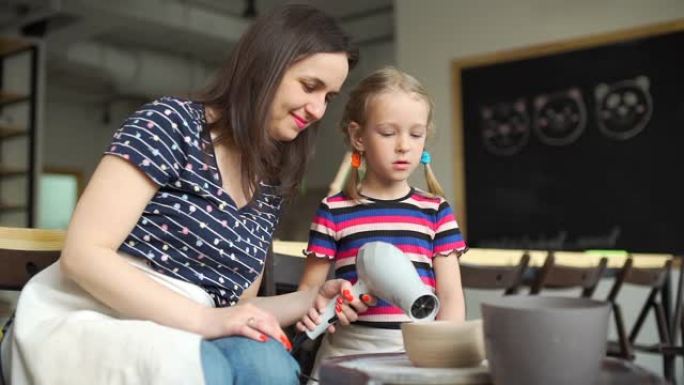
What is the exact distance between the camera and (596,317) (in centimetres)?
67

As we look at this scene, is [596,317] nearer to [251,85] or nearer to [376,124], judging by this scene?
[251,85]

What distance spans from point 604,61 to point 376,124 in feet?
11.4

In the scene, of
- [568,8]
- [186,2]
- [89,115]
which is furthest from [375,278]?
[89,115]

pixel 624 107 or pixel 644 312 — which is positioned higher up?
pixel 624 107

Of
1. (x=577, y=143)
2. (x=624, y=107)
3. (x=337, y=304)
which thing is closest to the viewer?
(x=337, y=304)

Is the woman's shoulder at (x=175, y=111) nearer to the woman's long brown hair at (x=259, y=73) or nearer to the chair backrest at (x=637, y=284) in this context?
the woman's long brown hair at (x=259, y=73)

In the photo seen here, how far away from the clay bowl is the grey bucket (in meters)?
0.09

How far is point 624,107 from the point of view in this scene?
4.35 metres

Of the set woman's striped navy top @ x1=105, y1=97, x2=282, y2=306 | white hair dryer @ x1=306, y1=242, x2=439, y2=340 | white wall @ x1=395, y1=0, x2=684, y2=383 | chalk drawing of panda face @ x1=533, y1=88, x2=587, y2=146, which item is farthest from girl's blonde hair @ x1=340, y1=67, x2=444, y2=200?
chalk drawing of panda face @ x1=533, y1=88, x2=587, y2=146

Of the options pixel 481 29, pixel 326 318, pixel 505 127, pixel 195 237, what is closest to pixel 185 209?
pixel 195 237

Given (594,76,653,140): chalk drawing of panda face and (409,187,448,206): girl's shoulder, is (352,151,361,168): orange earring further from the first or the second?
(594,76,653,140): chalk drawing of panda face

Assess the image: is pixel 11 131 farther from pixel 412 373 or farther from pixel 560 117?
pixel 412 373

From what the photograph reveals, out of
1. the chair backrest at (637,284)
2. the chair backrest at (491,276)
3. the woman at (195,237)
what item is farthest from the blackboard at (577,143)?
the woman at (195,237)

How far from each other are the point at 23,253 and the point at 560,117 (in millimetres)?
3939
